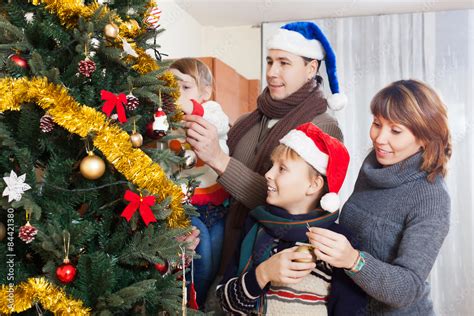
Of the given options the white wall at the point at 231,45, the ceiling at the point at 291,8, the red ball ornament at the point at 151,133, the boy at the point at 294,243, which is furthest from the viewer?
the white wall at the point at 231,45

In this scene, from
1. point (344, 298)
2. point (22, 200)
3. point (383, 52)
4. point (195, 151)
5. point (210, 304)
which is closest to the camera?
point (22, 200)

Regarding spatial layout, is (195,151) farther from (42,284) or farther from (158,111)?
(42,284)

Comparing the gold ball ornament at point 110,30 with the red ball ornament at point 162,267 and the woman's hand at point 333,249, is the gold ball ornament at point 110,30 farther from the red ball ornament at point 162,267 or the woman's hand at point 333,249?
the woman's hand at point 333,249

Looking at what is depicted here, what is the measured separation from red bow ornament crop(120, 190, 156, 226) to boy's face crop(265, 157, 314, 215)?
402 millimetres

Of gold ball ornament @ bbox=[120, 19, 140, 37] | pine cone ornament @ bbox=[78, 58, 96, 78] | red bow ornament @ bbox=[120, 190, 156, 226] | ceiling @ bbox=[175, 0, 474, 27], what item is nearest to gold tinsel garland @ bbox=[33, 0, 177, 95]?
gold ball ornament @ bbox=[120, 19, 140, 37]

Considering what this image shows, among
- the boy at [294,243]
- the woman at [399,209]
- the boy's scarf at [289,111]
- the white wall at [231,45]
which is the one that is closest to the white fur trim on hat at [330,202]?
the boy at [294,243]

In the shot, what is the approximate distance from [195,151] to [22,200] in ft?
2.07

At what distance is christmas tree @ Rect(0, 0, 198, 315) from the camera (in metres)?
0.99

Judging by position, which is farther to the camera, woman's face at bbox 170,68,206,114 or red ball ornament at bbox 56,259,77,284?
woman's face at bbox 170,68,206,114

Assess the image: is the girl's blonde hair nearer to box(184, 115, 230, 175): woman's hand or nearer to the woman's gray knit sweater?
box(184, 115, 230, 175): woman's hand

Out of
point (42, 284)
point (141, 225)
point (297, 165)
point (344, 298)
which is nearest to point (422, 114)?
point (297, 165)

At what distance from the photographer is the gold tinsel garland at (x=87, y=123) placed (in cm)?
99

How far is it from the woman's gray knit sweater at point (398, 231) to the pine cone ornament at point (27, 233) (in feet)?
2.40

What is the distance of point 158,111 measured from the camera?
1.14 metres
